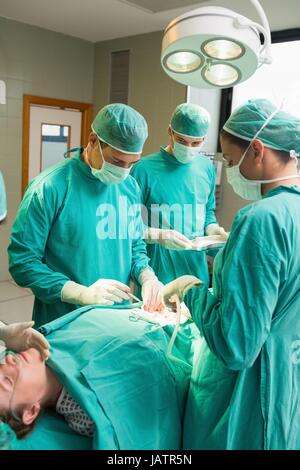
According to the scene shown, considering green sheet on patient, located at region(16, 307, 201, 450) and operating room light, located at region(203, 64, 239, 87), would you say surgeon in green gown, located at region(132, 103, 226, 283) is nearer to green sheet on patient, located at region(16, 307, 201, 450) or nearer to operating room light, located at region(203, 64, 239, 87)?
green sheet on patient, located at region(16, 307, 201, 450)

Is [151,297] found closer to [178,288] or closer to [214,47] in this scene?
[178,288]

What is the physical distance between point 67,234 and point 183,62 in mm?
746

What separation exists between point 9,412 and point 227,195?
2889 mm

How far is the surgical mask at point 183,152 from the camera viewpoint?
7.52ft

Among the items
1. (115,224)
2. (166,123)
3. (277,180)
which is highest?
(166,123)

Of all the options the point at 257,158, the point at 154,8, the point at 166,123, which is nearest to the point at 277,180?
the point at 257,158

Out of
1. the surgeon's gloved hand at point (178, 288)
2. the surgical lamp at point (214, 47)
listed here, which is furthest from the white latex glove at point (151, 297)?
the surgical lamp at point (214, 47)

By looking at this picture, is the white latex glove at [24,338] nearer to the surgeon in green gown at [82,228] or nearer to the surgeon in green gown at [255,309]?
the surgeon in green gown at [82,228]

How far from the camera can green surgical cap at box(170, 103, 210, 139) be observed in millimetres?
2240

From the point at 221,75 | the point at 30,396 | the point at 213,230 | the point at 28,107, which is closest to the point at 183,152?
the point at 213,230

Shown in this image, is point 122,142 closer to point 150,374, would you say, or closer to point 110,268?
point 110,268

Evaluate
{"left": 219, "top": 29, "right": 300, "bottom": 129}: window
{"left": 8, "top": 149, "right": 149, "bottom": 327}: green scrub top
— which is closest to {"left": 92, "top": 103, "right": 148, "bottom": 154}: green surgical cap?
{"left": 8, "top": 149, "right": 149, "bottom": 327}: green scrub top

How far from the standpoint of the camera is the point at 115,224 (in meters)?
1.77

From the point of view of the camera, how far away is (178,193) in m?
2.33
